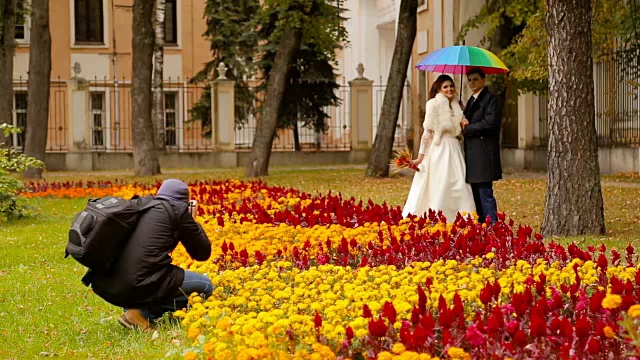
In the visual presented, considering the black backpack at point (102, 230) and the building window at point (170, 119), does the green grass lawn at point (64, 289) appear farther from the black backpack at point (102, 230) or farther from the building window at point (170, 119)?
the building window at point (170, 119)

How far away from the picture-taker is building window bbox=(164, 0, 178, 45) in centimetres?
4806

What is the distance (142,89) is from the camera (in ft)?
93.3

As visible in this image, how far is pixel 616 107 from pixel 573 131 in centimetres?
1502

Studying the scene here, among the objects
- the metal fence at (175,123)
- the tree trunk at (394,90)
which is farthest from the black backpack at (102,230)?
the metal fence at (175,123)

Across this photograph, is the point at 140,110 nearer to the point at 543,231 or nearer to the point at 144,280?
the point at 543,231

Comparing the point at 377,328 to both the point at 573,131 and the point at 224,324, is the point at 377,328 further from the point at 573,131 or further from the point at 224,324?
the point at 573,131

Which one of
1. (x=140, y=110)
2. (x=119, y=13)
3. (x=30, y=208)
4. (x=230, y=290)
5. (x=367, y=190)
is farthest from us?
(x=119, y=13)

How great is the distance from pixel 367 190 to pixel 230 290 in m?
14.1

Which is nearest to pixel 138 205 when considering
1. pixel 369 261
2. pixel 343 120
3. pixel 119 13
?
pixel 369 261

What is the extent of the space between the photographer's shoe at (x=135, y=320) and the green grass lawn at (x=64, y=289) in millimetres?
62

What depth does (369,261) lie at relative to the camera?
32.7ft

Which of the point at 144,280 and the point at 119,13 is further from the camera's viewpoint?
the point at 119,13

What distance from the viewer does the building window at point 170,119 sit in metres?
43.1

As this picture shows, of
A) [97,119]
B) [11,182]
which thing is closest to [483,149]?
[11,182]
